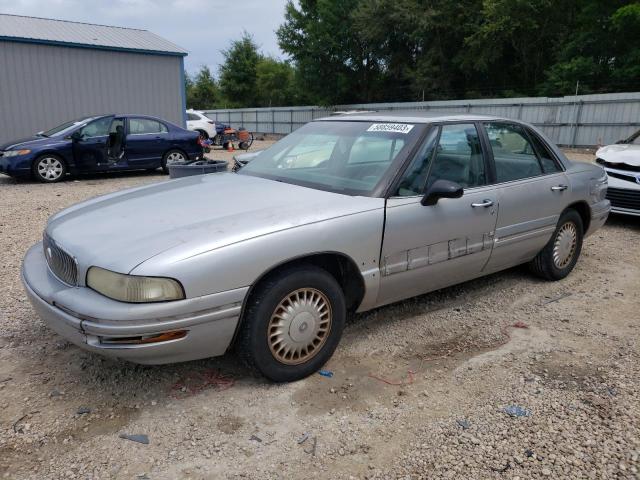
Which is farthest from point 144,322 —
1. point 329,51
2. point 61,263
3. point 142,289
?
point 329,51

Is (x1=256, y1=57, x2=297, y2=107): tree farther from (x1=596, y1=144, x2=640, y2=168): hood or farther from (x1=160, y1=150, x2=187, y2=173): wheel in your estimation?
(x1=596, y1=144, x2=640, y2=168): hood

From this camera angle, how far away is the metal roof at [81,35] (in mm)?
14227

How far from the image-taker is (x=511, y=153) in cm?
434

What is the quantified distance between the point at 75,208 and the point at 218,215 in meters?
1.30

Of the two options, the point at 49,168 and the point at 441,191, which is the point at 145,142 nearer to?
the point at 49,168

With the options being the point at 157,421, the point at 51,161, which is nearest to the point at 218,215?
the point at 157,421

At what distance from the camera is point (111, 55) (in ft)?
50.6

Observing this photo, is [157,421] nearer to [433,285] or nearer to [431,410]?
[431,410]

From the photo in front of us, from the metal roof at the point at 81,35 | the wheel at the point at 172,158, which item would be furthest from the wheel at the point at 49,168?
the metal roof at the point at 81,35

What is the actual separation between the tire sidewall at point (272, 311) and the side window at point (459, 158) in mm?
1125

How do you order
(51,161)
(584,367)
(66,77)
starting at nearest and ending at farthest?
(584,367) → (51,161) → (66,77)

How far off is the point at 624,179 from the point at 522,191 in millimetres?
3985

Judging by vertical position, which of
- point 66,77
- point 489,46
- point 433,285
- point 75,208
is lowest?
point 433,285

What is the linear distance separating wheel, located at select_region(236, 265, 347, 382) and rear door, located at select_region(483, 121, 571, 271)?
1.67m
